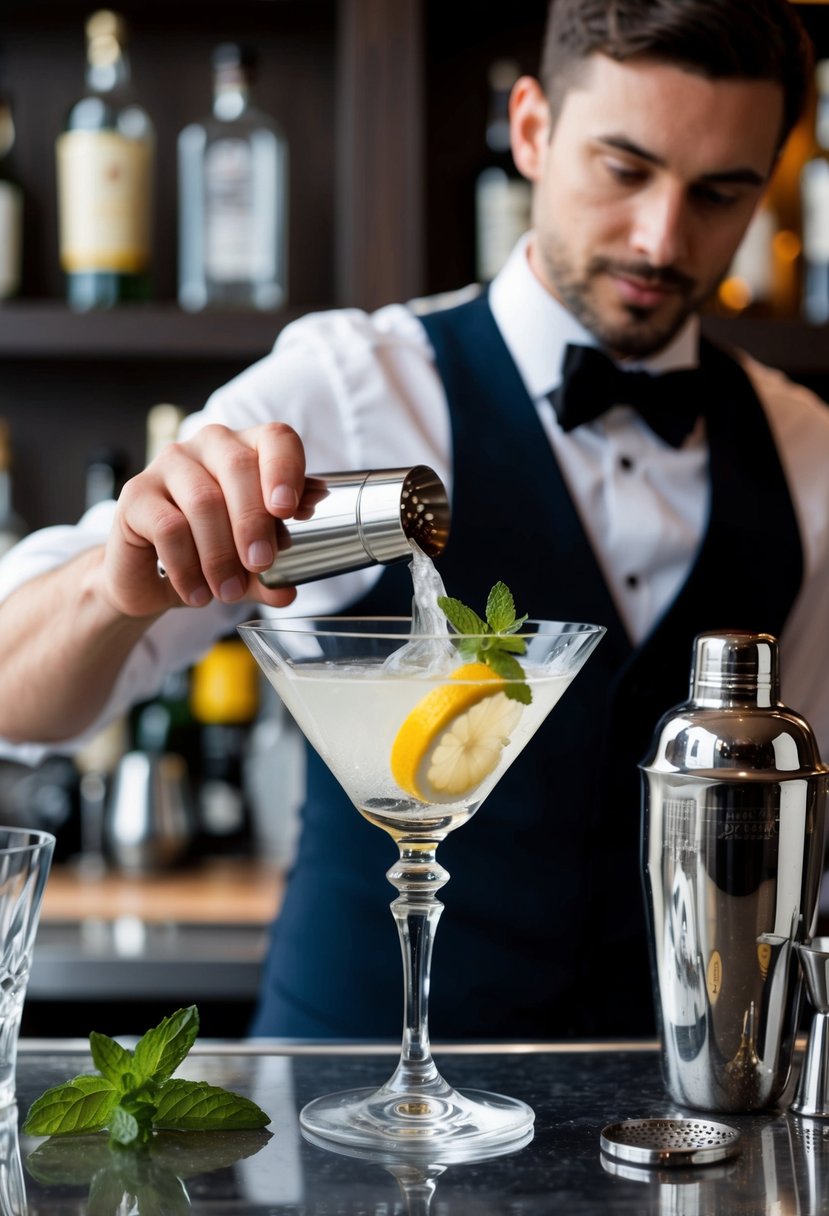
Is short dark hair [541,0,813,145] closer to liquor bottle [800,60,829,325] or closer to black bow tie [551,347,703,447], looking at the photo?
black bow tie [551,347,703,447]

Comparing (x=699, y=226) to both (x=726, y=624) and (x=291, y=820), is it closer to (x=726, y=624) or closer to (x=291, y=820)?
(x=726, y=624)

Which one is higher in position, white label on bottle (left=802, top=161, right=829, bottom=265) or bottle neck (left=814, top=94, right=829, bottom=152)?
bottle neck (left=814, top=94, right=829, bottom=152)

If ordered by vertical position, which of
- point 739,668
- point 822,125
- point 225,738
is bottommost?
point 225,738

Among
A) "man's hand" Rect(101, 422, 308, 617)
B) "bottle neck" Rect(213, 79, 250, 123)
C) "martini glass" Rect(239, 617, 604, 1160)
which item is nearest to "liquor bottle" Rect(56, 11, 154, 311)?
"bottle neck" Rect(213, 79, 250, 123)

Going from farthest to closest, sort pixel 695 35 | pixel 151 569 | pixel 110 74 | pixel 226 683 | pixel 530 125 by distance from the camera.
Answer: pixel 226 683 → pixel 110 74 → pixel 530 125 → pixel 695 35 → pixel 151 569

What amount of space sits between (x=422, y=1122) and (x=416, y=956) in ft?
0.32

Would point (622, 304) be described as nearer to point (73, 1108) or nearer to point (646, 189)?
point (646, 189)

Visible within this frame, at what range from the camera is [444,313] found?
1.69 meters

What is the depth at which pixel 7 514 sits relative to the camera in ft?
8.15

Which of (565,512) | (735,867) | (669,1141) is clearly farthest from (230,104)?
(669,1141)

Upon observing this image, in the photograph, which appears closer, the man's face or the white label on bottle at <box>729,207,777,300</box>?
the man's face

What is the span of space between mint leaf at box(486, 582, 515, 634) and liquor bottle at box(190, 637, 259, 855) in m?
1.54

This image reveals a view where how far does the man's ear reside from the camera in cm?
165

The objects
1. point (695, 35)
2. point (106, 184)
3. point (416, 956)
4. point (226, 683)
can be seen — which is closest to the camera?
point (416, 956)
